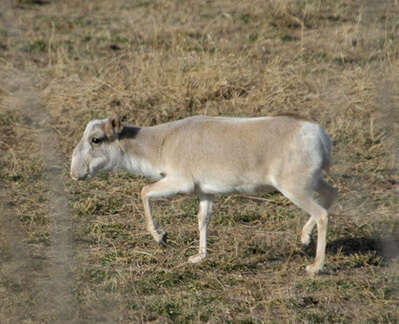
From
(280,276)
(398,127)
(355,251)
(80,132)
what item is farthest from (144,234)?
(398,127)

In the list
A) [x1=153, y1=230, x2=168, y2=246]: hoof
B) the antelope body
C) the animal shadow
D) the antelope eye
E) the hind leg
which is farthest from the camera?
the antelope eye

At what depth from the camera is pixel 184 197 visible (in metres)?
7.93

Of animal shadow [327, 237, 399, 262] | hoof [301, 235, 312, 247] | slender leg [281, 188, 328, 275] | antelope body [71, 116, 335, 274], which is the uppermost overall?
antelope body [71, 116, 335, 274]

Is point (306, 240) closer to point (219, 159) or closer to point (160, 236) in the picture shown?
point (219, 159)

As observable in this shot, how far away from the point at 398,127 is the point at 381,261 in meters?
3.24

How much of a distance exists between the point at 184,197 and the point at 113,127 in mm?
1488

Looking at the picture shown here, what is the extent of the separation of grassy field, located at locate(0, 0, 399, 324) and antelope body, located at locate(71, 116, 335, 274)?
0.43 metres

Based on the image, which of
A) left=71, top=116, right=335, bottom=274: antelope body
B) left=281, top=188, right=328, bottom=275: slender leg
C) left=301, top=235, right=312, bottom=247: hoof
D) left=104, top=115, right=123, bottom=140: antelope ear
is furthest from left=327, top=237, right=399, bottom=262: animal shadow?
left=104, top=115, right=123, bottom=140: antelope ear

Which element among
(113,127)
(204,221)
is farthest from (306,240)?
(113,127)

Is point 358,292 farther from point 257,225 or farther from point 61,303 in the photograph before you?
point 61,303

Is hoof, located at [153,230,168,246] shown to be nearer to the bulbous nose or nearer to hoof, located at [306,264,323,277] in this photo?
the bulbous nose

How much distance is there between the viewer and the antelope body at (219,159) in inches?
239

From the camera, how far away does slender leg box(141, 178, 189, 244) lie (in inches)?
253

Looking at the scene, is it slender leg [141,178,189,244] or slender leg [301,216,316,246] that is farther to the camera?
slender leg [301,216,316,246]
